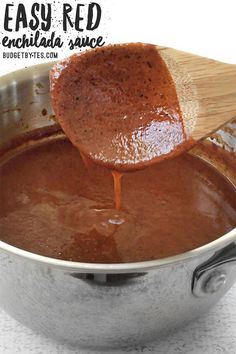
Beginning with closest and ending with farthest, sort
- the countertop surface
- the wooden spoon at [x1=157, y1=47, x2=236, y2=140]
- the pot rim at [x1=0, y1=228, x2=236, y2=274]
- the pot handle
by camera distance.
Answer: the pot rim at [x1=0, y1=228, x2=236, y2=274]
the pot handle
the countertop surface
the wooden spoon at [x1=157, y1=47, x2=236, y2=140]

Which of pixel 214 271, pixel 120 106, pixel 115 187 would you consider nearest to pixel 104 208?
pixel 115 187

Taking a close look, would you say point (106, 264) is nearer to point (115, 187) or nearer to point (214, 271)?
point (214, 271)

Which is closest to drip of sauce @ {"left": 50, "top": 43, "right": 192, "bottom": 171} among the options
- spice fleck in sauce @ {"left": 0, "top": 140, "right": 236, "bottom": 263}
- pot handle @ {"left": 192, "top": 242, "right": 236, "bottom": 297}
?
spice fleck in sauce @ {"left": 0, "top": 140, "right": 236, "bottom": 263}

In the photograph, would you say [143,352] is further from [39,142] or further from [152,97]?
[39,142]

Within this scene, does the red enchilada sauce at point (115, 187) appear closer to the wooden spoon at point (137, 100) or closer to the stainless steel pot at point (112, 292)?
the wooden spoon at point (137, 100)

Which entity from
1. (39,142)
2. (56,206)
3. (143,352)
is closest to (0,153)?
(39,142)

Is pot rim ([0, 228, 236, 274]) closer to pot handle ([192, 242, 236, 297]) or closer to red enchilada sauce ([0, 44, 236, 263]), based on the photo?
pot handle ([192, 242, 236, 297])

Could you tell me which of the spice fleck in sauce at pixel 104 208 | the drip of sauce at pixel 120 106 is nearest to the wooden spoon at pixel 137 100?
the drip of sauce at pixel 120 106
